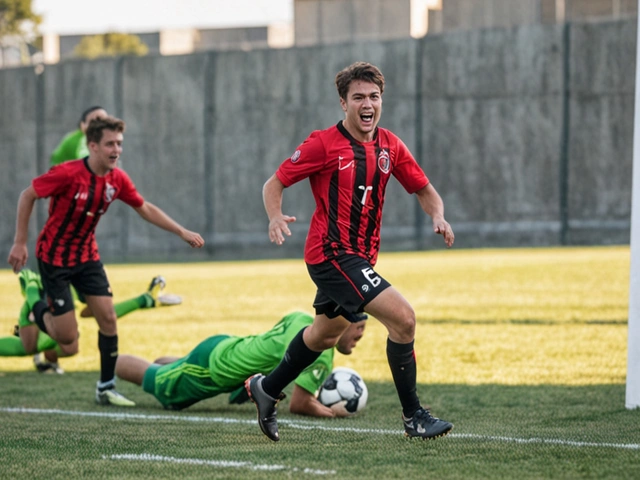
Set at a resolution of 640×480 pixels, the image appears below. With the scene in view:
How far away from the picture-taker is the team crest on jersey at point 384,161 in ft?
17.7

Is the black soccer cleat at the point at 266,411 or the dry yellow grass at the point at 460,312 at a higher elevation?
the black soccer cleat at the point at 266,411

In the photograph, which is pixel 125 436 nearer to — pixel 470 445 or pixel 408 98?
pixel 470 445

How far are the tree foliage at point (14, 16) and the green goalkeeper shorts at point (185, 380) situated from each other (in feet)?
167

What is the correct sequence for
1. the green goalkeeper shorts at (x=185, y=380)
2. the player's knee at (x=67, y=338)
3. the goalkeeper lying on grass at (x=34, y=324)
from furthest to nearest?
1. the goalkeeper lying on grass at (x=34, y=324)
2. the player's knee at (x=67, y=338)
3. the green goalkeeper shorts at (x=185, y=380)

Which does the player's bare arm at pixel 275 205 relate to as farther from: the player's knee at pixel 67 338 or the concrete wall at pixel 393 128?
the concrete wall at pixel 393 128

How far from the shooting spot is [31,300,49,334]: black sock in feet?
27.0

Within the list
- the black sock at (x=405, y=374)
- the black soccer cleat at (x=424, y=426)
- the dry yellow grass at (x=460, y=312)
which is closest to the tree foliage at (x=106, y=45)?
the dry yellow grass at (x=460, y=312)

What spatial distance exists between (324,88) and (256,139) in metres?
2.02

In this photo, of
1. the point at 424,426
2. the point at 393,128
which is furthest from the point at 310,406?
the point at 393,128

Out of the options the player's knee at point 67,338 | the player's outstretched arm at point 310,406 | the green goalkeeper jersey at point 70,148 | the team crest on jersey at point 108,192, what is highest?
the green goalkeeper jersey at point 70,148

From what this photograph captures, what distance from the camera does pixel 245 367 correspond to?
21.1 feet

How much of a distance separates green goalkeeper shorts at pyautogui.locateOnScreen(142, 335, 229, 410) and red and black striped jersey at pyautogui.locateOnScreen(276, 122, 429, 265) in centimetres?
159

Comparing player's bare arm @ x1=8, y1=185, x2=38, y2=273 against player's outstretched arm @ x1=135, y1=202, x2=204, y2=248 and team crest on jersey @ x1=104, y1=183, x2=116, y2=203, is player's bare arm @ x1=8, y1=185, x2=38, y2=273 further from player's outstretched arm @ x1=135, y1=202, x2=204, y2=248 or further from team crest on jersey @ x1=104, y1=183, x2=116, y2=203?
player's outstretched arm @ x1=135, y1=202, x2=204, y2=248

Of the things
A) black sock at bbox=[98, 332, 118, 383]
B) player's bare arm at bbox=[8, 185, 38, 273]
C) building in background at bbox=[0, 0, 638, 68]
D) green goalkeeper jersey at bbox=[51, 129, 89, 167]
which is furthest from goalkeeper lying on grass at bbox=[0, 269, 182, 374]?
building in background at bbox=[0, 0, 638, 68]
